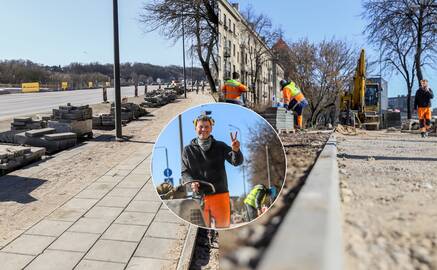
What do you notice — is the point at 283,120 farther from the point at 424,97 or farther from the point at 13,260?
the point at 13,260

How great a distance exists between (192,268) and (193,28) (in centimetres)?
2345

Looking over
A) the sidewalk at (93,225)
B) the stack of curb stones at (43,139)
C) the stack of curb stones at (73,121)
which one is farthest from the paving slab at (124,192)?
the stack of curb stones at (73,121)

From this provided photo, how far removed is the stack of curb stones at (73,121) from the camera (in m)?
12.6

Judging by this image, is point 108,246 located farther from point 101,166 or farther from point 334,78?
point 334,78

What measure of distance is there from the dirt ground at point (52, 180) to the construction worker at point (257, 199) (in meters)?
4.37

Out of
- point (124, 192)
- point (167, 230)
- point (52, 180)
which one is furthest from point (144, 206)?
point (52, 180)

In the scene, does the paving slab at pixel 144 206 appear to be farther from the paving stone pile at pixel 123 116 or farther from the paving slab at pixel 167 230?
the paving stone pile at pixel 123 116

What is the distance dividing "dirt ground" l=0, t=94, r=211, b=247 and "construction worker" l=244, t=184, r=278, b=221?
172 inches

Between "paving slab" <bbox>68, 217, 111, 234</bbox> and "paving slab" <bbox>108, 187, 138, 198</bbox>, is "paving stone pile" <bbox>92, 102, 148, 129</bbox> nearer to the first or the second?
"paving slab" <bbox>108, 187, 138, 198</bbox>

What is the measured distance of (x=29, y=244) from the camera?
16.6ft

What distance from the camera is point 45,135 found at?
1130 cm

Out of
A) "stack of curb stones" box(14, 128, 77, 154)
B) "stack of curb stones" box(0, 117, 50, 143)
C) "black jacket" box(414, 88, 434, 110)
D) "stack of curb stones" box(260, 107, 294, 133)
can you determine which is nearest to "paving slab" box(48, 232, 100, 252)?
"stack of curb stones" box(14, 128, 77, 154)

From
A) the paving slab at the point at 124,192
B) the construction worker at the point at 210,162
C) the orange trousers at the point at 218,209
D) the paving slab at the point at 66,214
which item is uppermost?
the construction worker at the point at 210,162

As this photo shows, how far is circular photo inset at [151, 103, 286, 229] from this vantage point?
1.91 meters
